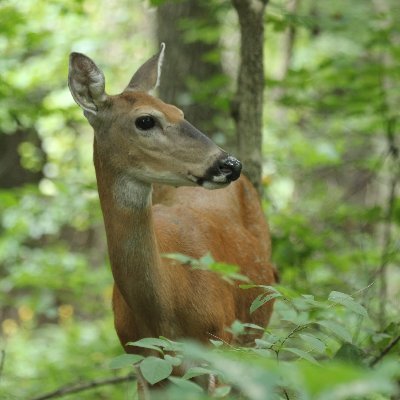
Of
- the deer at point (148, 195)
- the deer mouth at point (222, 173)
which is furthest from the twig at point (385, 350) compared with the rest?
the deer mouth at point (222, 173)

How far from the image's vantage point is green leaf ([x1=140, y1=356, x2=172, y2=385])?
225 centimetres

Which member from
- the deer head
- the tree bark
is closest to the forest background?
the tree bark

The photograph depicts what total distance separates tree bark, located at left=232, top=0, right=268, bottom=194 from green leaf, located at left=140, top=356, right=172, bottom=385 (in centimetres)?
384

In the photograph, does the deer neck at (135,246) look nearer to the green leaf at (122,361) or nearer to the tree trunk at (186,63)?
the green leaf at (122,361)

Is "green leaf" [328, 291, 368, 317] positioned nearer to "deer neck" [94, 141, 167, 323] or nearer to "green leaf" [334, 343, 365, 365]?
"green leaf" [334, 343, 365, 365]

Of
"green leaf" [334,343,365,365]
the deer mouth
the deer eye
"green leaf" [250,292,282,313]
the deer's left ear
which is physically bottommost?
"green leaf" [334,343,365,365]

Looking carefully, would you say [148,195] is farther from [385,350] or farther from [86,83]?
[385,350]

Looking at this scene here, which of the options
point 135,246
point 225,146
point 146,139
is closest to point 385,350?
point 135,246

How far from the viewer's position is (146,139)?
442 cm

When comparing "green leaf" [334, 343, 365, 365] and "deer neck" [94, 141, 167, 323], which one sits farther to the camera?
"deer neck" [94, 141, 167, 323]

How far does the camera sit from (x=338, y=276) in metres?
7.80

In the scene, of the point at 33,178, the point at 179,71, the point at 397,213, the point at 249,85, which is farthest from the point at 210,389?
the point at 33,178

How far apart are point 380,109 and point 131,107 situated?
320 cm

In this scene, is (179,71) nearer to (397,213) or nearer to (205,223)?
(397,213)
